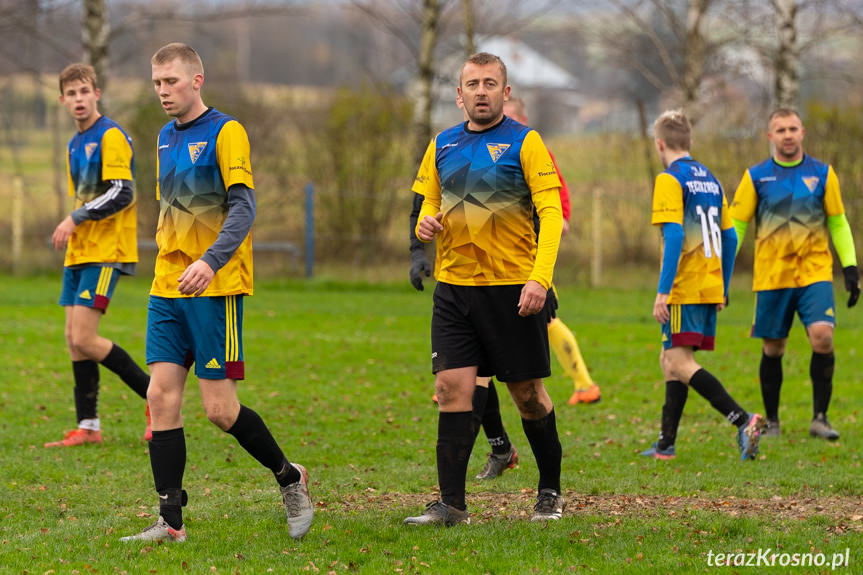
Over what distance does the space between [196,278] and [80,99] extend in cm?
320

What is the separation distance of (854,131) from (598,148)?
17.0 feet

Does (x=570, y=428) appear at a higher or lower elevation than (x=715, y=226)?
lower

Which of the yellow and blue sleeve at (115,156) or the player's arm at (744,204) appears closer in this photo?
the yellow and blue sleeve at (115,156)

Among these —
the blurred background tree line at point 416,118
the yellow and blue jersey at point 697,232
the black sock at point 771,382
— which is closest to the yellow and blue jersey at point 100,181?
the yellow and blue jersey at point 697,232

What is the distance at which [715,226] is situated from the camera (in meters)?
7.09

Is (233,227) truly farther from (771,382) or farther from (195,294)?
(771,382)

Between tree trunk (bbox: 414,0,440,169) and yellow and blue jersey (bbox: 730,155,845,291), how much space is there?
11772 mm

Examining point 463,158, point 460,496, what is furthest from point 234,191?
point 460,496

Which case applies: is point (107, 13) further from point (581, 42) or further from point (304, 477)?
point (304, 477)

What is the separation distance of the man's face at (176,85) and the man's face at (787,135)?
182 inches

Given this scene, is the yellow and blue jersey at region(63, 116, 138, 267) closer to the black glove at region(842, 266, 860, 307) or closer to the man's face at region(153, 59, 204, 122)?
the man's face at region(153, 59, 204, 122)

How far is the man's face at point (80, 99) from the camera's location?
7.17m

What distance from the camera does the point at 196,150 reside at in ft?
16.3

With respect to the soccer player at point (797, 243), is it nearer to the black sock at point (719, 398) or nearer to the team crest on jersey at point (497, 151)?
the black sock at point (719, 398)
